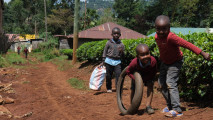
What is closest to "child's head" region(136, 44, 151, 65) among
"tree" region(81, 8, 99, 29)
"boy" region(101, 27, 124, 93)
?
"boy" region(101, 27, 124, 93)

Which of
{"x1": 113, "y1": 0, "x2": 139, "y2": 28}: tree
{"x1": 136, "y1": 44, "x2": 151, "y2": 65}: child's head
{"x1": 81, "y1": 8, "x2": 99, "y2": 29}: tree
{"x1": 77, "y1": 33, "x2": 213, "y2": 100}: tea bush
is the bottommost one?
{"x1": 77, "y1": 33, "x2": 213, "y2": 100}: tea bush

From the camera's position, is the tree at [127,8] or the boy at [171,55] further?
the tree at [127,8]

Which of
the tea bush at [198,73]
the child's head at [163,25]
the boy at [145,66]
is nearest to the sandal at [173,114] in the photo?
the boy at [145,66]

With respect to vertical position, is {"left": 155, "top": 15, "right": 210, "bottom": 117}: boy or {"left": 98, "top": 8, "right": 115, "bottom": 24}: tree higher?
{"left": 98, "top": 8, "right": 115, "bottom": 24}: tree

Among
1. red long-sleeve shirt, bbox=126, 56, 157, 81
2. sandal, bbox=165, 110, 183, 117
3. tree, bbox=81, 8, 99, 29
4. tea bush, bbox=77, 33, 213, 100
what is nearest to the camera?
sandal, bbox=165, 110, 183, 117

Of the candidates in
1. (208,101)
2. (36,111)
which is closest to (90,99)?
(36,111)

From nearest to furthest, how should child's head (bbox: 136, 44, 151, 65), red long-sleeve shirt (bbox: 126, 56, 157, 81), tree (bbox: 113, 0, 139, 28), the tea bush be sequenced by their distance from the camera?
1. child's head (bbox: 136, 44, 151, 65)
2. red long-sleeve shirt (bbox: 126, 56, 157, 81)
3. the tea bush
4. tree (bbox: 113, 0, 139, 28)

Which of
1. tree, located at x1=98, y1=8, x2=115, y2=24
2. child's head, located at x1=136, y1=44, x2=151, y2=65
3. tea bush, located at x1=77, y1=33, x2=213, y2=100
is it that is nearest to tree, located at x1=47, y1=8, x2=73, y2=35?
tree, located at x1=98, y1=8, x2=115, y2=24

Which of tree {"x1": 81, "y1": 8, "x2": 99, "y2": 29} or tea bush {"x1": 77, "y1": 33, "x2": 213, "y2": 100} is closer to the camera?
tea bush {"x1": 77, "y1": 33, "x2": 213, "y2": 100}

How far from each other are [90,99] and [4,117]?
222 centimetres

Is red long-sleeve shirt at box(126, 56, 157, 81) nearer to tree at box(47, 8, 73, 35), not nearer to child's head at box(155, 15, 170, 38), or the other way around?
child's head at box(155, 15, 170, 38)

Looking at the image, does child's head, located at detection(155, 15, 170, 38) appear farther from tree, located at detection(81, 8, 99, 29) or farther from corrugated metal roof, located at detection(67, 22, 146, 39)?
tree, located at detection(81, 8, 99, 29)

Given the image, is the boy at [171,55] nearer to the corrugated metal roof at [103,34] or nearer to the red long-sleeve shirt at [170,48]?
the red long-sleeve shirt at [170,48]

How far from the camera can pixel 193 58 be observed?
3969mm
